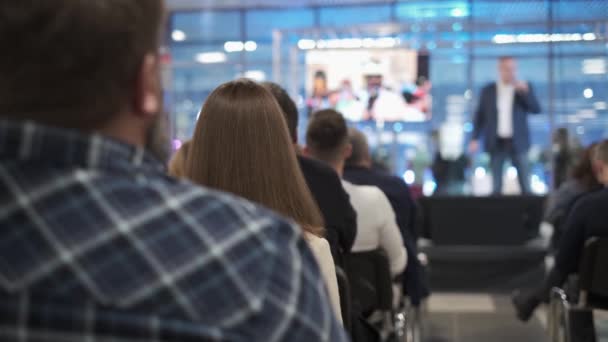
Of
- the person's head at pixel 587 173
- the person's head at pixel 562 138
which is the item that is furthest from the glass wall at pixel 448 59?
the person's head at pixel 587 173

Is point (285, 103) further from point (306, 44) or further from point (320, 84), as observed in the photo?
point (306, 44)

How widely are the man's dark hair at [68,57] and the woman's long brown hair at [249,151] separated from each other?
0.99 m

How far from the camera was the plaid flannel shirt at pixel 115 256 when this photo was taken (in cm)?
65

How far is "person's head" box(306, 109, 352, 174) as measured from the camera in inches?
140

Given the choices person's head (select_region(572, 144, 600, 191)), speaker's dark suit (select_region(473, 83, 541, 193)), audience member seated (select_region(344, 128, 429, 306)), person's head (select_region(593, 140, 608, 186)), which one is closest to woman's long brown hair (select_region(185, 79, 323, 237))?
audience member seated (select_region(344, 128, 429, 306))

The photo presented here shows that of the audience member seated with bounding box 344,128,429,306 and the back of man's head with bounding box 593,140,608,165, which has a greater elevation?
the back of man's head with bounding box 593,140,608,165

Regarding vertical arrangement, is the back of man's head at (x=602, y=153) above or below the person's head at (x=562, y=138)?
above

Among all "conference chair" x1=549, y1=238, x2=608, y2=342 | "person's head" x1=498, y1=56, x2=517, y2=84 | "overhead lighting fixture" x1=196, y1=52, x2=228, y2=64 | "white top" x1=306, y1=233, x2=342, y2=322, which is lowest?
"conference chair" x1=549, y1=238, x2=608, y2=342

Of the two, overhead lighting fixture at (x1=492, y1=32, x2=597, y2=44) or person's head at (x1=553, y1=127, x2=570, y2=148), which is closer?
overhead lighting fixture at (x1=492, y1=32, x2=597, y2=44)

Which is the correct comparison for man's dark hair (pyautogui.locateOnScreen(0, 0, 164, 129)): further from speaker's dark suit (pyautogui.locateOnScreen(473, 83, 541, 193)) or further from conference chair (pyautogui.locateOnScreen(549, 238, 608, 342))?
speaker's dark suit (pyautogui.locateOnScreen(473, 83, 541, 193))

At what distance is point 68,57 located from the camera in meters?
0.68

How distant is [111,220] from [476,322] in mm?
6003

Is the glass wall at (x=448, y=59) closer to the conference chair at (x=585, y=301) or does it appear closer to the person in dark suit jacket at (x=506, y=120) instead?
the person in dark suit jacket at (x=506, y=120)

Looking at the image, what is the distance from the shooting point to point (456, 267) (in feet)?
26.1
